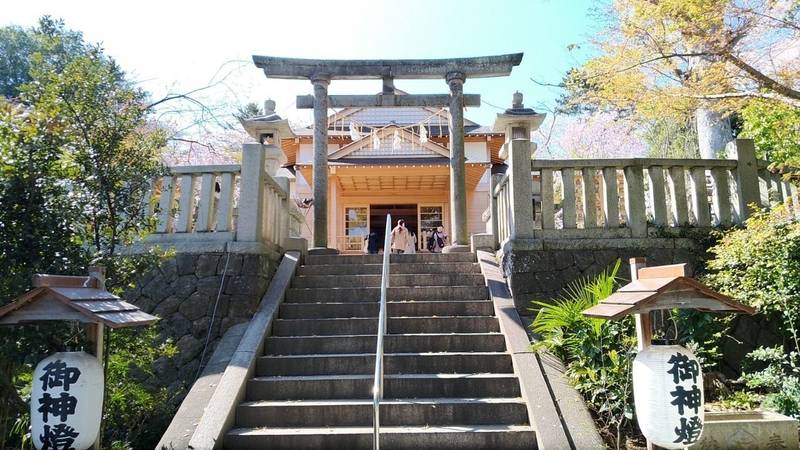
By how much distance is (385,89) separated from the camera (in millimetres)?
8633

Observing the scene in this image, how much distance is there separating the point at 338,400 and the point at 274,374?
0.82 m

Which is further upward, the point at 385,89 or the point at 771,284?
the point at 385,89

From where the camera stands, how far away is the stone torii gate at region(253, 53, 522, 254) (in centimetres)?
818

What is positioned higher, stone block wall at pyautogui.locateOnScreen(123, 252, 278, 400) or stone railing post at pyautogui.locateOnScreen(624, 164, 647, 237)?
stone railing post at pyautogui.locateOnScreen(624, 164, 647, 237)

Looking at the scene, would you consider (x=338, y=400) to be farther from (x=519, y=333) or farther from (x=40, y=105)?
(x=40, y=105)

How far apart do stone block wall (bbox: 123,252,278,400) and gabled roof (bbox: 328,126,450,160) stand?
26.5 ft

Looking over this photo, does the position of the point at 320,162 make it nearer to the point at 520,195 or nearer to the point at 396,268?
the point at 396,268

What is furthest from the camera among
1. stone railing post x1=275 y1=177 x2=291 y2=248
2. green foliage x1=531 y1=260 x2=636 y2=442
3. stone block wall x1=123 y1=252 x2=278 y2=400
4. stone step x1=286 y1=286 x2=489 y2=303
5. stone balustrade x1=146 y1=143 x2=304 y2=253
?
stone railing post x1=275 y1=177 x2=291 y2=248

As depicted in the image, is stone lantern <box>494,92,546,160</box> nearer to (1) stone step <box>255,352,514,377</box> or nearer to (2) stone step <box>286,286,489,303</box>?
(2) stone step <box>286,286,489,303</box>

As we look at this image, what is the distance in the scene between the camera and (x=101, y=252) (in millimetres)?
3807

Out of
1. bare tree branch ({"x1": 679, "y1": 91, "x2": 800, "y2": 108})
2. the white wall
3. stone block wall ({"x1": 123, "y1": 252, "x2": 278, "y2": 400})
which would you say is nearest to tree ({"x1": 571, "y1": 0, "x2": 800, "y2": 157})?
bare tree branch ({"x1": 679, "y1": 91, "x2": 800, "y2": 108})

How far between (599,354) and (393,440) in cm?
198

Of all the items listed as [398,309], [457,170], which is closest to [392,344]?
[398,309]

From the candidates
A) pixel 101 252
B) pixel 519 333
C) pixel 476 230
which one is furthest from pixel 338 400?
pixel 476 230
